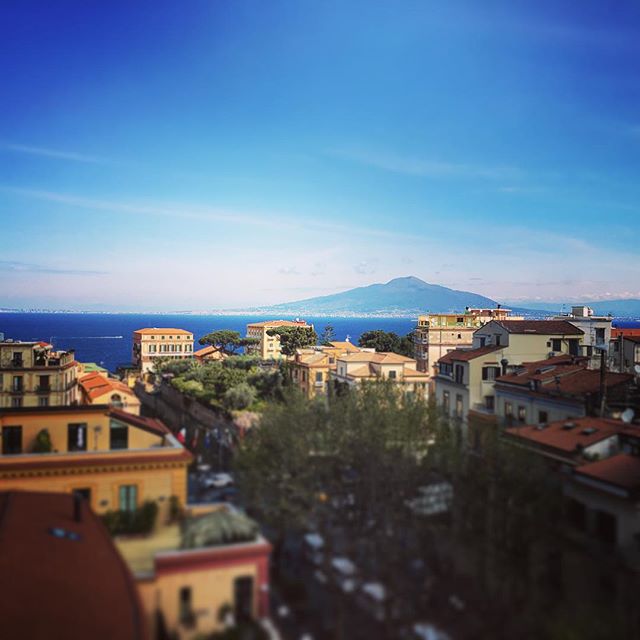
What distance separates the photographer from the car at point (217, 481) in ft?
139

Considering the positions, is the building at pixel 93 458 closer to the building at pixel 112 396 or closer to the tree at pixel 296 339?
the building at pixel 112 396

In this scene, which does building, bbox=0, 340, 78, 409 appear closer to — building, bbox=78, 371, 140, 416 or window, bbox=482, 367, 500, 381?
building, bbox=78, 371, 140, 416

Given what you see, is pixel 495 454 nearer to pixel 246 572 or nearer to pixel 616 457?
pixel 616 457

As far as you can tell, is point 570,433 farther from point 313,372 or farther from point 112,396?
point 112,396

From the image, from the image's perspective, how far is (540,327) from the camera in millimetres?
53344

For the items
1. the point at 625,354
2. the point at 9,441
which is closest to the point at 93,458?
the point at 9,441

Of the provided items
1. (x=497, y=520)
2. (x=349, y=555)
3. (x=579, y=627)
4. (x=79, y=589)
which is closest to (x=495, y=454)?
(x=497, y=520)

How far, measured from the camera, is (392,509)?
98.3ft

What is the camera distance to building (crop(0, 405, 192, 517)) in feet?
74.7

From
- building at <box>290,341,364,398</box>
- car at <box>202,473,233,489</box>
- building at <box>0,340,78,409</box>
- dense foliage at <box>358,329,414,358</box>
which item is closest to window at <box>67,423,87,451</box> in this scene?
car at <box>202,473,233,489</box>

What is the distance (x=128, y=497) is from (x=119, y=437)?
4287 millimetres

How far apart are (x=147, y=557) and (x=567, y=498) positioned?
16.6m

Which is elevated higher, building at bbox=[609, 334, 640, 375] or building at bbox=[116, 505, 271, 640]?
building at bbox=[609, 334, 640, 375]

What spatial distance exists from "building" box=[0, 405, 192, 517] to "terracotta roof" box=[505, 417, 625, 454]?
54.7 feet
